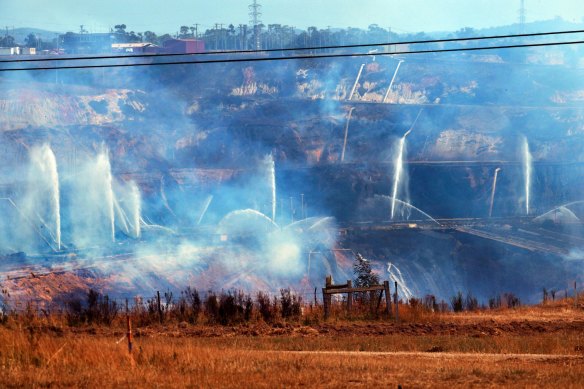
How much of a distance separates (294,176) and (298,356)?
7867 centimetres

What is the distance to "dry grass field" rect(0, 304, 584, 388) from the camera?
16.9m

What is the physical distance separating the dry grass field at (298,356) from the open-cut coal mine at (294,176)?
3292 centimetres

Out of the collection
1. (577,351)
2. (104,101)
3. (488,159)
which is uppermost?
(104,101)

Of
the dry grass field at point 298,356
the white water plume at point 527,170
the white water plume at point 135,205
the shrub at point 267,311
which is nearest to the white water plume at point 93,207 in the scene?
the white water plume at point 135,205

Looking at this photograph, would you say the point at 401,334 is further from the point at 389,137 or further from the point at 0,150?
the point at 389,137

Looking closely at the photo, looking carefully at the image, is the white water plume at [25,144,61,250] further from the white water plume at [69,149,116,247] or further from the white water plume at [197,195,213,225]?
the white water plume at [197,195,213,225]

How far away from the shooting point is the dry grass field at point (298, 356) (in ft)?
55.5

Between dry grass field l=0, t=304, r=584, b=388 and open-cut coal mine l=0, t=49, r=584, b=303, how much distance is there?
32919mm

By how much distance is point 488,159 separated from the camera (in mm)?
106688

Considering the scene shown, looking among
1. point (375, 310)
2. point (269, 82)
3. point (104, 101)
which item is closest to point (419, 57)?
point (269, 82)

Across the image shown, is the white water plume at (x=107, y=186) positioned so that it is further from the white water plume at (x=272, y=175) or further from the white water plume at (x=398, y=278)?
the white water plume at (x=398, y=278)

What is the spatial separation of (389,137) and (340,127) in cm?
556

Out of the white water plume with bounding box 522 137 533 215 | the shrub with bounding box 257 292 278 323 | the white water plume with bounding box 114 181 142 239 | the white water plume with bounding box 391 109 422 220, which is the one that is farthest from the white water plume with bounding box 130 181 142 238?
the shrub with bounding box 257 292 278 323

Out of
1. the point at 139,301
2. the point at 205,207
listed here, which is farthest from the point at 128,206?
the point at 139,301
